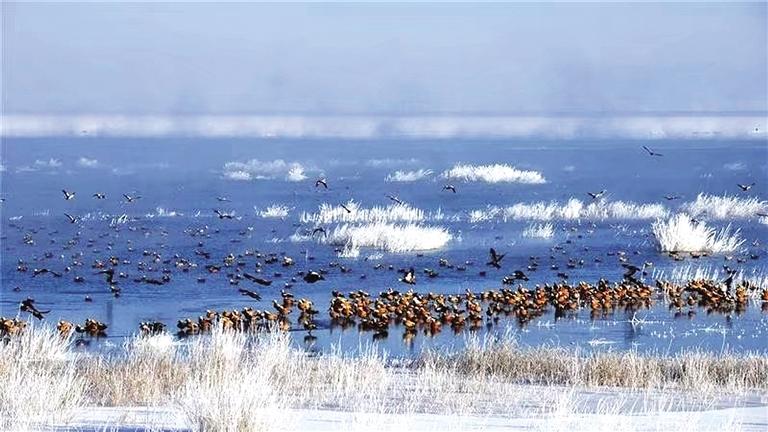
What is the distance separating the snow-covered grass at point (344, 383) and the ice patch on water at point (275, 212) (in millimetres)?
32111

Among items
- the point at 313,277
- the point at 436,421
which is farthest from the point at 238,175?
the point at 436,421

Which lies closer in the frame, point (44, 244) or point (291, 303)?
point (291, 303)

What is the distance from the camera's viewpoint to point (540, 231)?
40.9 metres

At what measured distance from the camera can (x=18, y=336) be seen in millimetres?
17984

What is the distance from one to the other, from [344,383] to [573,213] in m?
A: 33.4

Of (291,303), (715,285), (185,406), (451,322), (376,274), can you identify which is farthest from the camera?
(376,274)

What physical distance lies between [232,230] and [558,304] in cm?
2146

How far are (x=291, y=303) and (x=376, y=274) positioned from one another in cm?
715

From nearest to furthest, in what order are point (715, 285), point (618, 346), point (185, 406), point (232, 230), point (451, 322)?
1. point (185, 406)
2. point (618, 346)
3. point (451, 322)
4. point (715, 285)
5. point (232, 230)

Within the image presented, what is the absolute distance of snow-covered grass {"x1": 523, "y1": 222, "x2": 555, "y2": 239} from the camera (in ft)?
133

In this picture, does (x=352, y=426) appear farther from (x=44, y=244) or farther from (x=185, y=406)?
(x=44, y=244)

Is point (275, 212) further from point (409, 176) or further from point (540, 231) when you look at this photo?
point (409, 176)

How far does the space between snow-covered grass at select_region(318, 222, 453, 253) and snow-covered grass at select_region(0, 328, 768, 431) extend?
60.7 ft

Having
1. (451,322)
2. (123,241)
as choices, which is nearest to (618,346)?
(451,322)
